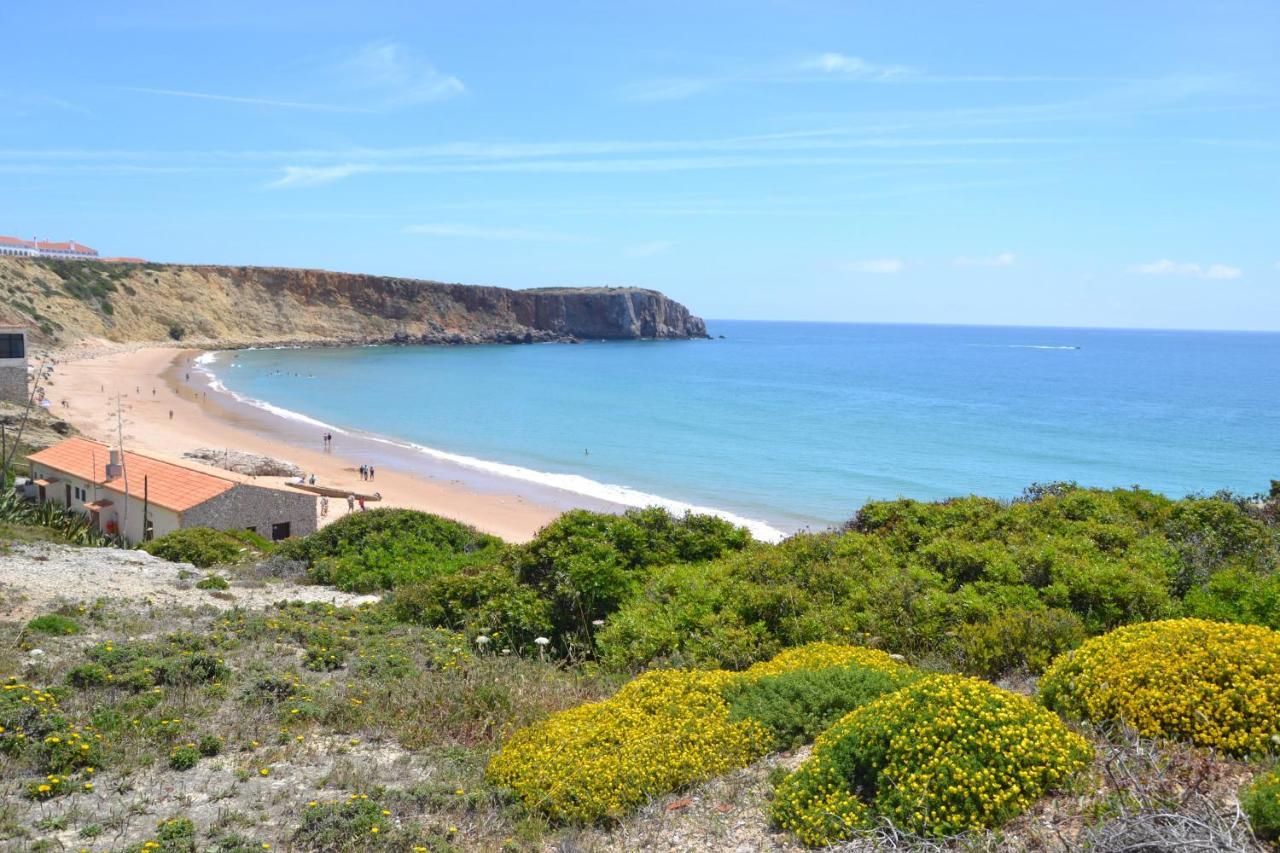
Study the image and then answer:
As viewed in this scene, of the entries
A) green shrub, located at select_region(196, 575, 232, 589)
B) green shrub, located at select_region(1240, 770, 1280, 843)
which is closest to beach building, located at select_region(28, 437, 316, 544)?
green shrub, located at select_region(196, 575, 232, 589)

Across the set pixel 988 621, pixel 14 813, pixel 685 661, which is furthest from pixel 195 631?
pixel 988 621

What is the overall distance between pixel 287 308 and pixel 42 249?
8727cm

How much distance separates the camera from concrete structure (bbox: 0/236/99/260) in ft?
548

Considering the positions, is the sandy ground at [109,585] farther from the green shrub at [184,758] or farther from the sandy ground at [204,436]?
the sandy ground at [204,436]

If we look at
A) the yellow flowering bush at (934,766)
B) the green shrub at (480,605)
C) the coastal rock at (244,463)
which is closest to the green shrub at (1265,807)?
the yellow flowering bush at (934,766)

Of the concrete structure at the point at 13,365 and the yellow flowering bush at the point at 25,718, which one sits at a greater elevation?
the concrete structure at the point at 13,365

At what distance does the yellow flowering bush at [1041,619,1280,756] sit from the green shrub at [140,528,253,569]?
1547 centimetres

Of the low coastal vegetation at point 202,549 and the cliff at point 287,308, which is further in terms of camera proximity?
the cliff at point 287,308

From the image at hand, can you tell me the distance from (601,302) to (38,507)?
141115 mm

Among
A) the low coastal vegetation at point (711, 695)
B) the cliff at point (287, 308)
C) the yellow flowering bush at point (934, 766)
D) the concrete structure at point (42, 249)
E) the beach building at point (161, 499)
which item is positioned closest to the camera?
the yellow flowering bush at point (934, 766)

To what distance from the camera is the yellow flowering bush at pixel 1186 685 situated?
547 centimetres

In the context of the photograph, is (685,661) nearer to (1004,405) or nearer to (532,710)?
(532,710)

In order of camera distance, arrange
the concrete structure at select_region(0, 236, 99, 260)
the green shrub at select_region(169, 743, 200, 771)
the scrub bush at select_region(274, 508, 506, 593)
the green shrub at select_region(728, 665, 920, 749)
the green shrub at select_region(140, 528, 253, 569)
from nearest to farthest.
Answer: the green shrub at select_region(728, 665, 920, 749), the green shrub at select_region(169, 743, 200, 771), the scrub bush at select_region(274, 508, 506, 593), the green shrub at select_region(140, 528, 253, 569), the concrete structure at select_region(0, 236, 99, 260)

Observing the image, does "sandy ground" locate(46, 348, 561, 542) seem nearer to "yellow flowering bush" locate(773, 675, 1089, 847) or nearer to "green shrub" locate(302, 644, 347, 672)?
"green shrub" locate(302, 644, 347, 672)
